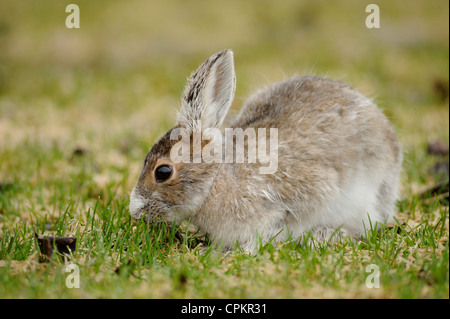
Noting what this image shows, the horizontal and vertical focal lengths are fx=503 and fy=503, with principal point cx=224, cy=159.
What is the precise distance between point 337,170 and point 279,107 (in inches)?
32.5

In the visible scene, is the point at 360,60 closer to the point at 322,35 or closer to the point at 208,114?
the point at 322,35

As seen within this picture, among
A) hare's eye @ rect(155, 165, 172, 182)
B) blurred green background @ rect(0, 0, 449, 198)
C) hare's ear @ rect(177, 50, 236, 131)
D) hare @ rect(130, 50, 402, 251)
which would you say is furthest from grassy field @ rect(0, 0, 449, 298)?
hare's ear @ rect(177, 50, 236, 131)

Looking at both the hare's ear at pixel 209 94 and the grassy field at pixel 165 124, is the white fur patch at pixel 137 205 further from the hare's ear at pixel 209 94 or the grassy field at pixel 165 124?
the hare's ear at pixel 209 94

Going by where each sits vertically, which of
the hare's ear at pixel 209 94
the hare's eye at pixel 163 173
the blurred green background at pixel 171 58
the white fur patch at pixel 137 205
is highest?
the blurred green background at pixel 171 58

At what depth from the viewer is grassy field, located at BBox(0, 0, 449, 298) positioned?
10.5 ft

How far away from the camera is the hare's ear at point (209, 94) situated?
407 cm

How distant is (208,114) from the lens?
419 centimetres

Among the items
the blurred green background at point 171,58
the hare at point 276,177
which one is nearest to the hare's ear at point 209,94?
the hare at point 276,177

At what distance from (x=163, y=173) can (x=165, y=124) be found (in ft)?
11.0

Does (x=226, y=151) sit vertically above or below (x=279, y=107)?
below

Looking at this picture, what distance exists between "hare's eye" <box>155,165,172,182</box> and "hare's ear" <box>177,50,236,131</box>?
0.39m

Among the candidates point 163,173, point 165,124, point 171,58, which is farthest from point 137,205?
point 171,58

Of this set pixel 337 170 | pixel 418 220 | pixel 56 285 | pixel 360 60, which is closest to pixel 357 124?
pixel 337 170

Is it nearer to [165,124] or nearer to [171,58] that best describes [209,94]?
[165,124]
